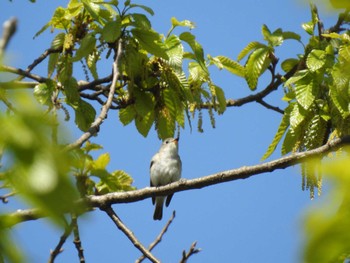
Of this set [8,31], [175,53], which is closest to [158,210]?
[175,53]

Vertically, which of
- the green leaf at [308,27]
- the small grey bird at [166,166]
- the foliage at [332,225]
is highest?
the small grey bird at [166,166]

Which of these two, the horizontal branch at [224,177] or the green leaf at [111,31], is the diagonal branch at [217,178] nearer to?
the horizontal branch at [224,177]

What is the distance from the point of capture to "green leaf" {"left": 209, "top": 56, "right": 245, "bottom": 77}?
21.3 ft

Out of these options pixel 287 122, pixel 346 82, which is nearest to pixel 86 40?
pixel 287 122

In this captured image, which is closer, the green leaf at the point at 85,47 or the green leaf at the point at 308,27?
the green leaf at the point at 85,47

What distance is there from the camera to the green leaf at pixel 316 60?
551 centimetres

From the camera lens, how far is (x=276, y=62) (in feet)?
22.1

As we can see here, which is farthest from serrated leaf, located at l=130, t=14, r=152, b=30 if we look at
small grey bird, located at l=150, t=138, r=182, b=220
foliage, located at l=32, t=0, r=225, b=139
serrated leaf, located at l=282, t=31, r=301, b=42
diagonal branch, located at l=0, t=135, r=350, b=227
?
small grey bird, located at l=150, t=138, r=182, b=220

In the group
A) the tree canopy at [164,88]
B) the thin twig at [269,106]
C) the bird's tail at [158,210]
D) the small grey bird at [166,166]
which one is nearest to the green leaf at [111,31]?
the tree canopy at [164,88]

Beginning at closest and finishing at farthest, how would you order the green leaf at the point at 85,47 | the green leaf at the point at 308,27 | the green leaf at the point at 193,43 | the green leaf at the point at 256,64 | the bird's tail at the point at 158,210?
the green leaf at the point at 85,47, the green leaf at the point at 193,43, the green leaf at the point at 308,27, the green leaf at the point at 256,64, the bird's tail at the point at 158,210

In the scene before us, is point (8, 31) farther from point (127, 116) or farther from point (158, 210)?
point (158, 210)

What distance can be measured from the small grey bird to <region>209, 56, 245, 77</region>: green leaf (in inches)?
175

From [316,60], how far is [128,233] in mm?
2523

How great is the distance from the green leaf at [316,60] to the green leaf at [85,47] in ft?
6.85
